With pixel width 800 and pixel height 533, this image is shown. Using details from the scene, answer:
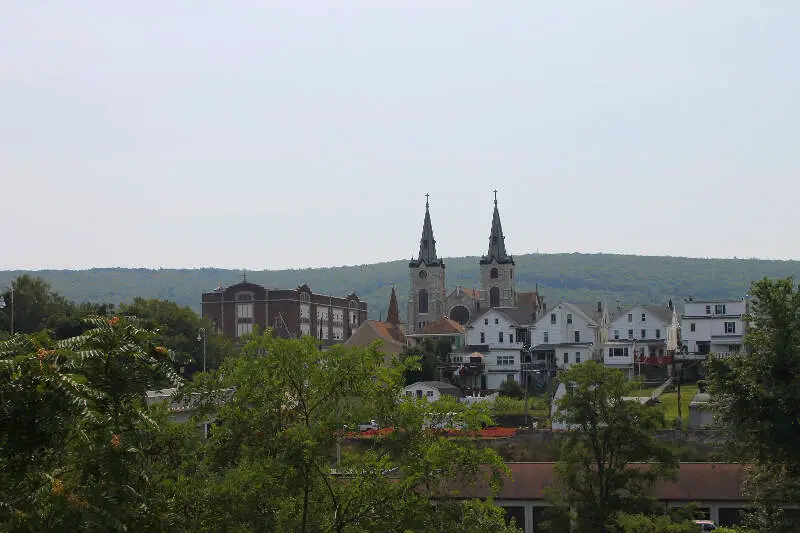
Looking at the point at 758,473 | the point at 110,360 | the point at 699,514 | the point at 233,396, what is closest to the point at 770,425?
the point at 758,473

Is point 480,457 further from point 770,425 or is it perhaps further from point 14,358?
point 770,425

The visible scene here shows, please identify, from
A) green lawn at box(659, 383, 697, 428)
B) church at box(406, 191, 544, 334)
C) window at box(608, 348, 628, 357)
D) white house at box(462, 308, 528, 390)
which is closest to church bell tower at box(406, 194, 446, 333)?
church at box(406, 191, 544, 334)

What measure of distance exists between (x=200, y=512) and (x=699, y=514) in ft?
97.3

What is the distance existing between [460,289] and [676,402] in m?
68.7

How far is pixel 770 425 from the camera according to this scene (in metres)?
32.3

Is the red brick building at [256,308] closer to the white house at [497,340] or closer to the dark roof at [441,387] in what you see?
the white house at [497,340]

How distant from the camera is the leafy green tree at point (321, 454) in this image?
62.0 ft

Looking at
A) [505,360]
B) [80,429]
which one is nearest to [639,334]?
[505,360]

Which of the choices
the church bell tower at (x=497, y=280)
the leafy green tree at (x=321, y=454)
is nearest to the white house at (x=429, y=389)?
the church bell tower at (x=497, y=280)

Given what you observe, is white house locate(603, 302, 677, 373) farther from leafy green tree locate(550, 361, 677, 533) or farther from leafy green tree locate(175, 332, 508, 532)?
leafy green tree locate(175, 332, 508, 532)

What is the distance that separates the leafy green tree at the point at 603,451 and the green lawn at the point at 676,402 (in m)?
23.9

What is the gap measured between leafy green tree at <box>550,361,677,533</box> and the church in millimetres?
96312

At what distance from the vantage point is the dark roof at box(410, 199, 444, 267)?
150 metres

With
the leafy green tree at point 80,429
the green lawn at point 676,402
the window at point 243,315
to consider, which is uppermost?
the window at point 243,315
